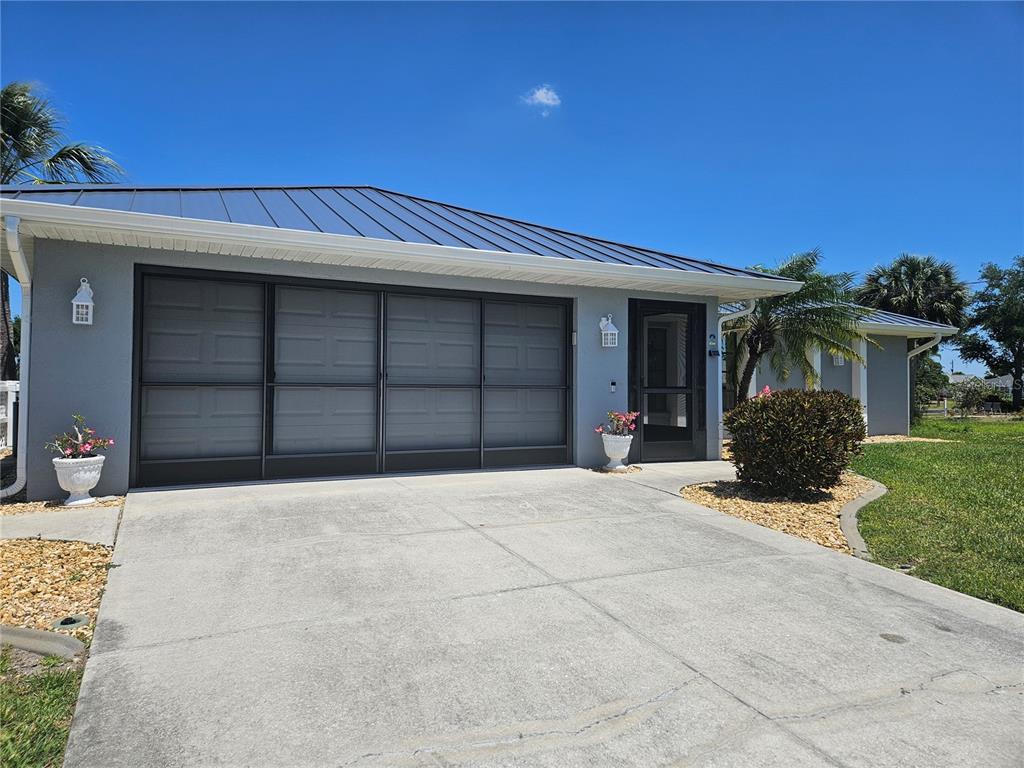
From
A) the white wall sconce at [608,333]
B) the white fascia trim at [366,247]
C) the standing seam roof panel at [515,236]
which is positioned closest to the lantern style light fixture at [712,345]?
the white fascia trim at [366,247]

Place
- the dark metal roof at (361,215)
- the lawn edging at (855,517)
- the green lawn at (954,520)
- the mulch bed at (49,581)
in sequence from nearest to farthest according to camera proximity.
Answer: the mulch bed at (49,581) < the green lawn at (954,520) < the lawn edging at (855,517) < the dark metal roof at (361,215)

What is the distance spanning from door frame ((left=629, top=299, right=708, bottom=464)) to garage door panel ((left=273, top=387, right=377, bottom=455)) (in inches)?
154

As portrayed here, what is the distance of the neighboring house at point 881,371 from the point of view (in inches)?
579

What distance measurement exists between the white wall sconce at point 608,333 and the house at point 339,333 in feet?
0.07

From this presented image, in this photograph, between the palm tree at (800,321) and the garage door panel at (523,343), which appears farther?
the palm tree at (800,321)

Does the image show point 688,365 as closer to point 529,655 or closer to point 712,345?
point 712,345

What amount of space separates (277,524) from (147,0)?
282 inches

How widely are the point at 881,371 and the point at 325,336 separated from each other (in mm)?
14143

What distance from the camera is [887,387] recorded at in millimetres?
15562

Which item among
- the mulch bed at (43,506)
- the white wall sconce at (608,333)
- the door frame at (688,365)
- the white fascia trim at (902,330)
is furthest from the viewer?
the white fascia trim at (902,330)

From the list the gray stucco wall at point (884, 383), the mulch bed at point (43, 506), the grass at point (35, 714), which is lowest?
the grass at point (35, 714)

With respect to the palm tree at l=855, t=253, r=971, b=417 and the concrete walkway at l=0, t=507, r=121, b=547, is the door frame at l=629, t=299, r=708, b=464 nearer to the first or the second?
the concrete walkway at l=0, t=507, r=121, b=547

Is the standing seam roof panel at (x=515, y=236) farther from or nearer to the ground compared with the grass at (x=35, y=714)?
farther from the ground

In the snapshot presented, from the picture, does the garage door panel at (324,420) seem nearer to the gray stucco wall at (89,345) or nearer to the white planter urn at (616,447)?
the gray stucco wall at (89,345)
